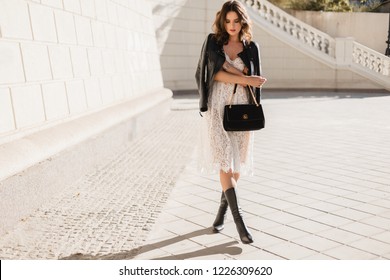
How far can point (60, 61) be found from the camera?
19.1 feet

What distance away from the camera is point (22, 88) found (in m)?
4.73

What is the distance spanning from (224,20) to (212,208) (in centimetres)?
198

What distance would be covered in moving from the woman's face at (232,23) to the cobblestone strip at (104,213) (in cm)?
185

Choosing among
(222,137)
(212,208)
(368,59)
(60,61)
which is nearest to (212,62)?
(222,137)

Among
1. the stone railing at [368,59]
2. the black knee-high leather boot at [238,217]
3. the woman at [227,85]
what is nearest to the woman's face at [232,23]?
the woman at [227,85]

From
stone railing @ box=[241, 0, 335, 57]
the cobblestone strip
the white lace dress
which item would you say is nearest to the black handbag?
the white lace dress

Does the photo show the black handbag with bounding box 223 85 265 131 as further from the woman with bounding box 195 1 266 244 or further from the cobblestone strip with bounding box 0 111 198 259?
the cobblestone strip with bounding box 0 111 198 259

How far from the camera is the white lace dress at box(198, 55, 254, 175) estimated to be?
3.90m

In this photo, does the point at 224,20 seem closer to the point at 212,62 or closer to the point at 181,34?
the point at 212,62

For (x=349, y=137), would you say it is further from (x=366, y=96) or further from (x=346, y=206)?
(x=366, y=96)

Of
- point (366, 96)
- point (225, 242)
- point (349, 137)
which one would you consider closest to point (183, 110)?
point (349, 137)

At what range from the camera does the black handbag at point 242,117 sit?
12.3 feet

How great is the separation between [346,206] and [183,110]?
893 cm

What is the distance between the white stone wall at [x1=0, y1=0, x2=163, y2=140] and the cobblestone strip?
0.83 meters
